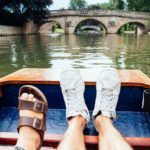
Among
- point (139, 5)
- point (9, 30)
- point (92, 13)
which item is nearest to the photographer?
point (9, 30)

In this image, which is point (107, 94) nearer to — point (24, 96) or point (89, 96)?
point (89, 96)

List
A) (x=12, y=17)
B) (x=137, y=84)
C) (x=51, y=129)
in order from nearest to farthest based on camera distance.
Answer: (x=51, y=129)
(x=137, y=84)
(x=12, y=17)

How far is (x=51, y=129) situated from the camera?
175 centimetres

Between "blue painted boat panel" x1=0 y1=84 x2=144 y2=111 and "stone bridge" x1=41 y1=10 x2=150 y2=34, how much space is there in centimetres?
2774

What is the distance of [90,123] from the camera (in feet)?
5.83

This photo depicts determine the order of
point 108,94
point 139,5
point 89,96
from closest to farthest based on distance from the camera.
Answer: point 108,94, point 89,96, point 139,5

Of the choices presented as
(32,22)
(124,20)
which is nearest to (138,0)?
(124,20)

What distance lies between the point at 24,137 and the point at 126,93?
1005 millimetres

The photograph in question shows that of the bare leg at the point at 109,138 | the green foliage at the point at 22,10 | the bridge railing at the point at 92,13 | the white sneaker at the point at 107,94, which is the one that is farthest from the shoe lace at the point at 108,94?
the bridge railing at the point at 92,13

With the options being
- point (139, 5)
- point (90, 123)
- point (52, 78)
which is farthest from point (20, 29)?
point (90, 123)

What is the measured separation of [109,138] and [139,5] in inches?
1345

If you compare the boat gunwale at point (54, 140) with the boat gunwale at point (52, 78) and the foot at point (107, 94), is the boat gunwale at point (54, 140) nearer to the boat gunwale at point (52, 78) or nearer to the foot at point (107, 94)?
the foot at point (107, 94)

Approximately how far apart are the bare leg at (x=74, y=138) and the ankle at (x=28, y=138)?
11 cm

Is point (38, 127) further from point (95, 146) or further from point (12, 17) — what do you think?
point (12, 17)
